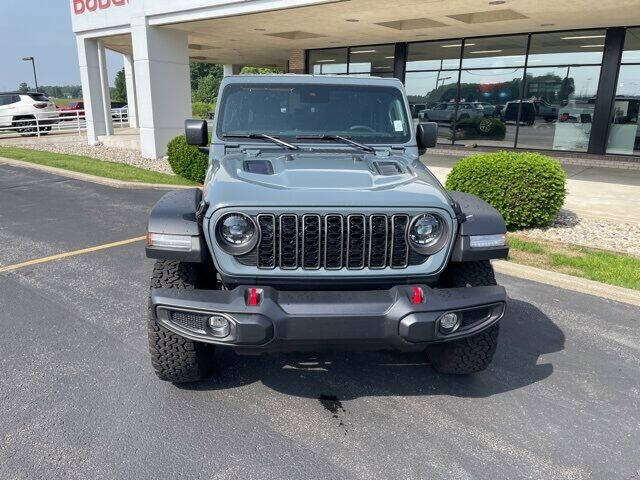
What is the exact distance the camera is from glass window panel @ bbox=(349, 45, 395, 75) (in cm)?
1747

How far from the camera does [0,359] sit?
11.4ft

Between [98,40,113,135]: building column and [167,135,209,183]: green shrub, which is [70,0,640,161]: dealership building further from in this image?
[167,135,209,183]: green shrub

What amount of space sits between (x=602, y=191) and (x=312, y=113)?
8197 millimetres

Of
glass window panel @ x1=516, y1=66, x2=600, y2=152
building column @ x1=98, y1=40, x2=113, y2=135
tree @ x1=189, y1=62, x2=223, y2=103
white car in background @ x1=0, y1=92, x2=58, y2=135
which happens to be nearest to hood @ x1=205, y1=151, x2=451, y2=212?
glass window panel @ x1=516, y1=66, x2=600, y2=152

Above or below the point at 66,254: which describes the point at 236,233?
above

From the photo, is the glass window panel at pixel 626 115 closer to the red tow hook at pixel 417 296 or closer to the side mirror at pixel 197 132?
the side mirror at pixel 197 132

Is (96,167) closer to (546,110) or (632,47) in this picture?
(546,110)

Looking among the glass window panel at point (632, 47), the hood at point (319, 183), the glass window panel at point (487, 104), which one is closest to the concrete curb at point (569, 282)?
the hood at point (319, 183)

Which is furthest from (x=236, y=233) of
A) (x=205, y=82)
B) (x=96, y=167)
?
(x=205, y=82)

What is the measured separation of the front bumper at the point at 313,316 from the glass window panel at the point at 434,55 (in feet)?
49.4

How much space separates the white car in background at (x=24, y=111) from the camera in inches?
842

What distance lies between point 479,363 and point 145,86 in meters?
12.8

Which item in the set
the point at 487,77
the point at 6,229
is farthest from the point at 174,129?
the point at 487,77

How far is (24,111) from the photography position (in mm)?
21469
